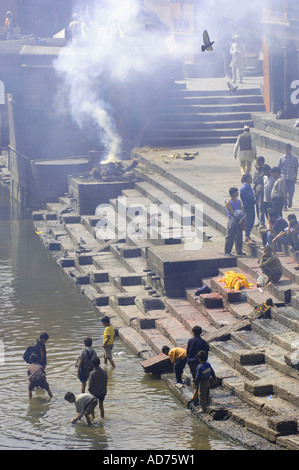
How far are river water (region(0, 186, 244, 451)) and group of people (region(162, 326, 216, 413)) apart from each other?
27 centimetres

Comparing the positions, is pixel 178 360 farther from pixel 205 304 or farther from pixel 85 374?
pixel 205 304

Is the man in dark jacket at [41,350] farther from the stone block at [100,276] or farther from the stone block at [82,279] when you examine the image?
the stone block at [82,279]

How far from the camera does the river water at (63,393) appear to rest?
1068 cm

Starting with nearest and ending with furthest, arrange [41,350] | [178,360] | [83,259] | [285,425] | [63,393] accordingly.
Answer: [285,425], [178,360], [63,393], [41,350], [83,259]

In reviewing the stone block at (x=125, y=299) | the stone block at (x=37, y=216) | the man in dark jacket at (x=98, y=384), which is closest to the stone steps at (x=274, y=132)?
the stone block at (x=37, y=216)

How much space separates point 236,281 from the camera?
46.0 feet

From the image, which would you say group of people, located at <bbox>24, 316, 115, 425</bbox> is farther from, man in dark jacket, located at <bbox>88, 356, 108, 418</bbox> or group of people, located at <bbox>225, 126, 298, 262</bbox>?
group of people, located at <bbox>225, 126, 298, 262</bbox>

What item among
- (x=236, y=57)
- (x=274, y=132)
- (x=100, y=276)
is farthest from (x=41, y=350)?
(x=236, y=57)

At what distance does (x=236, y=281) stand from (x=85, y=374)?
9.89 ft

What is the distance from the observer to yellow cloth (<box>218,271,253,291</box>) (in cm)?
1400

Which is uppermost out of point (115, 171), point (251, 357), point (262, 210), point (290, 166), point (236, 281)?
point (290, 166)

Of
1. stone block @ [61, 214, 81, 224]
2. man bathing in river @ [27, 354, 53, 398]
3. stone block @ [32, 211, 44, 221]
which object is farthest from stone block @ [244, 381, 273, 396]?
stone block @ [32, 211, 44, 221]

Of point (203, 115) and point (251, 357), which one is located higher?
point (203, 115)

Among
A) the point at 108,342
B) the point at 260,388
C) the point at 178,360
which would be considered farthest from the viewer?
the point at 108,342
